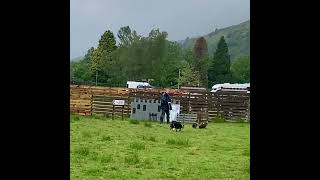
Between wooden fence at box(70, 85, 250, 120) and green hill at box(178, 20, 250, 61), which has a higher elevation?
green hill at box(178, 20, 250, 61)

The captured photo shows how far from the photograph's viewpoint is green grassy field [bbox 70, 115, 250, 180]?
19.7ft

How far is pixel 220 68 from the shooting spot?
40.6 meters

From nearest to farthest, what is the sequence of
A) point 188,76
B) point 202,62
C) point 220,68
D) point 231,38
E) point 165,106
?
point 165,106
point 220,68
point 188,76
point 202,62
point 231,38

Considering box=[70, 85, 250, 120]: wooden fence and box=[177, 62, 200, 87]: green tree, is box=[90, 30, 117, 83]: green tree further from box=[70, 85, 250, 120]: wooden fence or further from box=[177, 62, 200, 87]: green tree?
box=[70, 85, 250, 120]: wooden fence

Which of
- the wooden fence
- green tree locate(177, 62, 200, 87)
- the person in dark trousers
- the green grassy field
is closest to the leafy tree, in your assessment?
green tree locate(177, 62, 200, 87)

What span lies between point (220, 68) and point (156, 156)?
110ft

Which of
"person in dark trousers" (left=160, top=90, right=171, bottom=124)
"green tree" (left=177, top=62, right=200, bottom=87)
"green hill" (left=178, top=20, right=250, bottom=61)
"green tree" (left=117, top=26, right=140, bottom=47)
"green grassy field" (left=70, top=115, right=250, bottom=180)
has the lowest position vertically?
"green grassy field" (left=70, top=115, right=250, bottom=180)

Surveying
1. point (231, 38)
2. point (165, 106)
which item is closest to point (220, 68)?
point (165, 106)

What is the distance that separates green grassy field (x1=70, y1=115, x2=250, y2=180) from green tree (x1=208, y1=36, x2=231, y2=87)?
27906 millimetres

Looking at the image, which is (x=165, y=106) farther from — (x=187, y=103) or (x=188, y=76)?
(x=188, y=76)

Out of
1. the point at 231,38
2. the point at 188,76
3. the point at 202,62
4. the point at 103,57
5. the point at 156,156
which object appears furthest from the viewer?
the point at 231,38

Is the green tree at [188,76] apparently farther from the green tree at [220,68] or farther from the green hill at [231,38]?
the green hill at [231,38]
